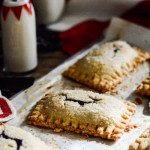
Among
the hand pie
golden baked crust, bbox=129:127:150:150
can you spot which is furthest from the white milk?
golden baked crust, bbox=129:127:150:150

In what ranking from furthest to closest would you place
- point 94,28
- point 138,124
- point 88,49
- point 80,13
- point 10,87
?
point 80,13
point 94,28
point 88,49
point 10,87
point 138,124

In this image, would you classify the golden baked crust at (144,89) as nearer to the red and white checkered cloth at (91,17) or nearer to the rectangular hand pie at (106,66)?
the rectangular hand pie at (106,66)

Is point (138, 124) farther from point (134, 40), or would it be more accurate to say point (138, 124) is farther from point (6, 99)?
point (134, 40)

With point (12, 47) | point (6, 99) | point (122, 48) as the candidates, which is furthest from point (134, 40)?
point (6, 99)

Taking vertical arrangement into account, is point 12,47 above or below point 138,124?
above

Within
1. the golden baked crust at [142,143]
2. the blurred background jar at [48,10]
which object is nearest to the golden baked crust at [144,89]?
the golden baked crust at [142,143]

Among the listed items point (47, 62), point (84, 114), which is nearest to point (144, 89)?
point (84, 114)
